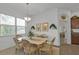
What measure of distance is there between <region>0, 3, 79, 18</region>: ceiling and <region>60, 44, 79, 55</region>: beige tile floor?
2.25 ft

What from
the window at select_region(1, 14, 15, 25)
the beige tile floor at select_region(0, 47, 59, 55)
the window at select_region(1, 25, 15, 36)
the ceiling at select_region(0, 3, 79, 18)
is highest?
the ceiling at select_region(0, 3, 79, 18)

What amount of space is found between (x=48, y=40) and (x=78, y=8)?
0.83 metres

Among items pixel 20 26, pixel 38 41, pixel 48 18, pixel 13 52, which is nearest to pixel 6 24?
pixel 20 26

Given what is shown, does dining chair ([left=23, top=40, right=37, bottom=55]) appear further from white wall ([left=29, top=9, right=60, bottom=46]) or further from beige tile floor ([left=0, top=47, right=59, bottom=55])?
white wall ([left=29, top=9, right=60, bottom=46])

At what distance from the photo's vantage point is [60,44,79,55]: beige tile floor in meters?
2.01

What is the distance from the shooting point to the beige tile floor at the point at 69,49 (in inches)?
79.0

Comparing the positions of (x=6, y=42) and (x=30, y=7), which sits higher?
(x=30, y=7)

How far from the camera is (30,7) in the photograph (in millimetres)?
2047

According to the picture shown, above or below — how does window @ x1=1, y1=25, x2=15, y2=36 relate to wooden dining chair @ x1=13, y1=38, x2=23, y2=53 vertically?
above

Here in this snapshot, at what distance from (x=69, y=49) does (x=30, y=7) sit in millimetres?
1098

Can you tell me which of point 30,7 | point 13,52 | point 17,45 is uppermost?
point 30,7

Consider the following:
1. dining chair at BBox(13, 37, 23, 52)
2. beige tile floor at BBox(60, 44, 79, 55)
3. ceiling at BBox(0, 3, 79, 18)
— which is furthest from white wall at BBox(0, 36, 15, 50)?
beige tile floor at BBox(60, 44, 79, 55)

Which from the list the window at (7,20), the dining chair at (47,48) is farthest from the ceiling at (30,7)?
the dining chair at (47,48)

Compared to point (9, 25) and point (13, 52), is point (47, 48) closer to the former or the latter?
point (13, 52)
